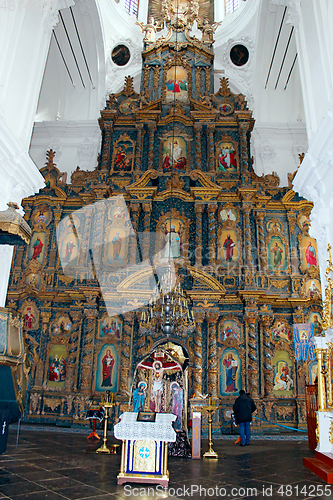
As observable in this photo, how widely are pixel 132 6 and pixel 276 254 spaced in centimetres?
1443

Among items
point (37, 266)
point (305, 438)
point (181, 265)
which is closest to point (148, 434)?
point (305, 438)

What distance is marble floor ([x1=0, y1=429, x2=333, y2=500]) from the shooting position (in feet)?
14.9

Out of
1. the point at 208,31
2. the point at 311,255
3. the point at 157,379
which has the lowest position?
the point at 157,379

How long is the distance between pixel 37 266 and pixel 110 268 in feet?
8.03

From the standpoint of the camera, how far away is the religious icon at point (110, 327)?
498 inches

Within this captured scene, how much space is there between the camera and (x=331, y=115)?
19.0ft

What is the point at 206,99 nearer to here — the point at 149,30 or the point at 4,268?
the point at 149,30

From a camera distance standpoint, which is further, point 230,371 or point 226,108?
point 226,108

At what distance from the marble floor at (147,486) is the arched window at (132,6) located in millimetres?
19059

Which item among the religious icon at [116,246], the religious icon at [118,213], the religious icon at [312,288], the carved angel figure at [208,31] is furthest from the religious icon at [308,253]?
the carved angel figure at [208,31]
